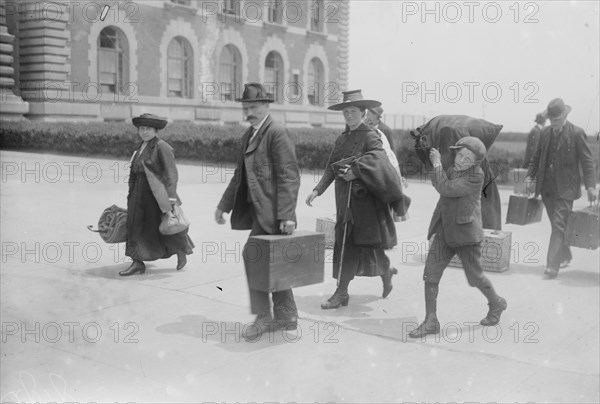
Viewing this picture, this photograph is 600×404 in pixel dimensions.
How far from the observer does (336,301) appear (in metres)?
7.09

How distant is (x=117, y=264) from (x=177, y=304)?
2132mm

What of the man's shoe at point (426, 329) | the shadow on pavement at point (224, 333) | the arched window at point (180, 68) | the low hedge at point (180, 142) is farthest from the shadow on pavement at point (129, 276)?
the arched window at point (180, 68)

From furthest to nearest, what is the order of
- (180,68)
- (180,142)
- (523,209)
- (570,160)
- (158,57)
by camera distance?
1. (180,68)
2. (158,57)
3. (180,142)
4. (523,209)
5. (570,160)

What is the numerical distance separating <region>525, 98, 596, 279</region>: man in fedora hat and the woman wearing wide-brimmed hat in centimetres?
243

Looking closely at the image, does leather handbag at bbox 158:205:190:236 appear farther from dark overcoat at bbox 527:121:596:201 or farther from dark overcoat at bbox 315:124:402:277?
dark overcoat at bbox 527:121:596:201

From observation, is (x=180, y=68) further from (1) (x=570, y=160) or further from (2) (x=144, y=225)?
(1) (x=570, y=160)

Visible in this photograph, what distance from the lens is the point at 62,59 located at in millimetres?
28625

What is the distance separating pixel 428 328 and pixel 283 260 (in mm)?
1268

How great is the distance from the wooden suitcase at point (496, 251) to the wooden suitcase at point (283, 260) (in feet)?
10.4

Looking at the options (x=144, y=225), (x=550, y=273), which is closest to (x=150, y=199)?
(x=144, y=225)

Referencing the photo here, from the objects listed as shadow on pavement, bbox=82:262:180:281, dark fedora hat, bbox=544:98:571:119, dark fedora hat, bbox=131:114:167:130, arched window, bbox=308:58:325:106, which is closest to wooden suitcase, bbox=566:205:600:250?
dark fedora hat, bbox=544:98:571:119

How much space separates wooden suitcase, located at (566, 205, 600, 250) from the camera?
852 cm

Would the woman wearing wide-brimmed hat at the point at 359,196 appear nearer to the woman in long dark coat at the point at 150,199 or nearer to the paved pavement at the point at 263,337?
the paved pavement at the point at 263,337

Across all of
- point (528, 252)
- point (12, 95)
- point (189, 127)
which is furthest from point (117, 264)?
point (12, 95)
